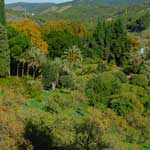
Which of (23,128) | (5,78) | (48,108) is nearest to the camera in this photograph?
(23,128)

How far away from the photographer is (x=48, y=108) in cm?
3831

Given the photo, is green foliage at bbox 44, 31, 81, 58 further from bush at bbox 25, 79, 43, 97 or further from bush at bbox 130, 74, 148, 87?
bush at bbox 25, 79, 43, 97

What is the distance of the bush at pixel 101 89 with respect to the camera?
44328mm

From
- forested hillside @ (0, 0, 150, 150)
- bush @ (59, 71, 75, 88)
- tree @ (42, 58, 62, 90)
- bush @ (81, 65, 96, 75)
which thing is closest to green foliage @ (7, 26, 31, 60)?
forested hillside @ (0, 0, 150, 150)

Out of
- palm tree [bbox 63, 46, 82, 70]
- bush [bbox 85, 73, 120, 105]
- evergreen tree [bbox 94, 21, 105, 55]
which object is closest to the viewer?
bush [bbox 85, 73, 120, 105]

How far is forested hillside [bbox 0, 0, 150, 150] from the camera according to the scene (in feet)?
80.1

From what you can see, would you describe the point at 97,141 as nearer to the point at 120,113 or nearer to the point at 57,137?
the point at 57,137

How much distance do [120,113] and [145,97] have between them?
20.6 ft

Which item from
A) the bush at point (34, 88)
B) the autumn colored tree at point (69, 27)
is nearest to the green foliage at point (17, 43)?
the bush at point (34, 88)

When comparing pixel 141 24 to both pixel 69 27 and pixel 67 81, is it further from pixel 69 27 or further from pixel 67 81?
pixel 67 81

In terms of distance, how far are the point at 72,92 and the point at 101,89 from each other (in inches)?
132

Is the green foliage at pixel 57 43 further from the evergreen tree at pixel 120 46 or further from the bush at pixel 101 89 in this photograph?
the bush at pixel 101 89

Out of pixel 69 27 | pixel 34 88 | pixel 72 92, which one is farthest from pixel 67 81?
pixel 69 27

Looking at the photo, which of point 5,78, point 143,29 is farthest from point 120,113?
point 143,29
